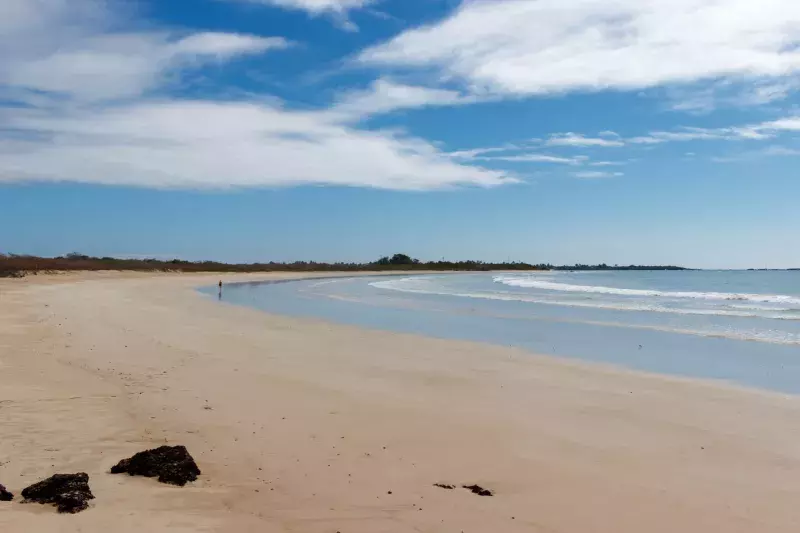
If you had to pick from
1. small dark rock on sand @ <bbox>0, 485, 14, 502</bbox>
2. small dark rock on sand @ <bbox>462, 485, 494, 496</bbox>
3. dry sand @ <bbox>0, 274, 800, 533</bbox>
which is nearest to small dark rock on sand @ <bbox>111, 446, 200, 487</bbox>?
dry sand @ <bbox>0, 274, 800, 533</bbox>

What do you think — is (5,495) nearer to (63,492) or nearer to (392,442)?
(63,492)

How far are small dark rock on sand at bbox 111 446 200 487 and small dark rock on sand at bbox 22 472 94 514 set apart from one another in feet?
1.80

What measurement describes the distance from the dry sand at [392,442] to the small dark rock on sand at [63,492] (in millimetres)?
123

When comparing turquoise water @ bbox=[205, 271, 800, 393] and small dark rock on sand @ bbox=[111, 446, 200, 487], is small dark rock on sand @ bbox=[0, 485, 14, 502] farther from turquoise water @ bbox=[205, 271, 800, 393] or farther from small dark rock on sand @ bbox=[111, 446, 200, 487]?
turquoise water @ bbox=[205, 271, 800, 393]

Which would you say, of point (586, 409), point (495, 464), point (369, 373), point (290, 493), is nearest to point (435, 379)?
point (369, 373)

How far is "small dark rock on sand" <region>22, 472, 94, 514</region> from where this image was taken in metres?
4.84

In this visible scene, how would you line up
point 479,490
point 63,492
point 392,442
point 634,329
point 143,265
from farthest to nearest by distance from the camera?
point 143,265, point 634,329, point 392,442, point 479,490, point 63,492

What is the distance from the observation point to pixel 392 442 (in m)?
7.17

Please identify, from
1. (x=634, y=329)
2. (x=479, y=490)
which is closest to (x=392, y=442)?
(x=479, y=490)

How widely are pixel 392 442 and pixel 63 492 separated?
333cm

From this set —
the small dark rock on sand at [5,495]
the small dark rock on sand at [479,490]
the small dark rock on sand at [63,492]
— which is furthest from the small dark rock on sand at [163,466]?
the small dark rock on sand at [479,490]

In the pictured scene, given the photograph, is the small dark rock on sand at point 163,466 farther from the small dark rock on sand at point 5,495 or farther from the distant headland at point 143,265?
the distant headland at point 143,265

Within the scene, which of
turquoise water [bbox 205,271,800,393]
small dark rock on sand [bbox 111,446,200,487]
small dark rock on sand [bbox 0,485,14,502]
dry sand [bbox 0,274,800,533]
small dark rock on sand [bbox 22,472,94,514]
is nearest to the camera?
small dark rock on sand [bbox 22,472,94,514]

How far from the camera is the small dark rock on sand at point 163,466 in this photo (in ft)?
18.3
